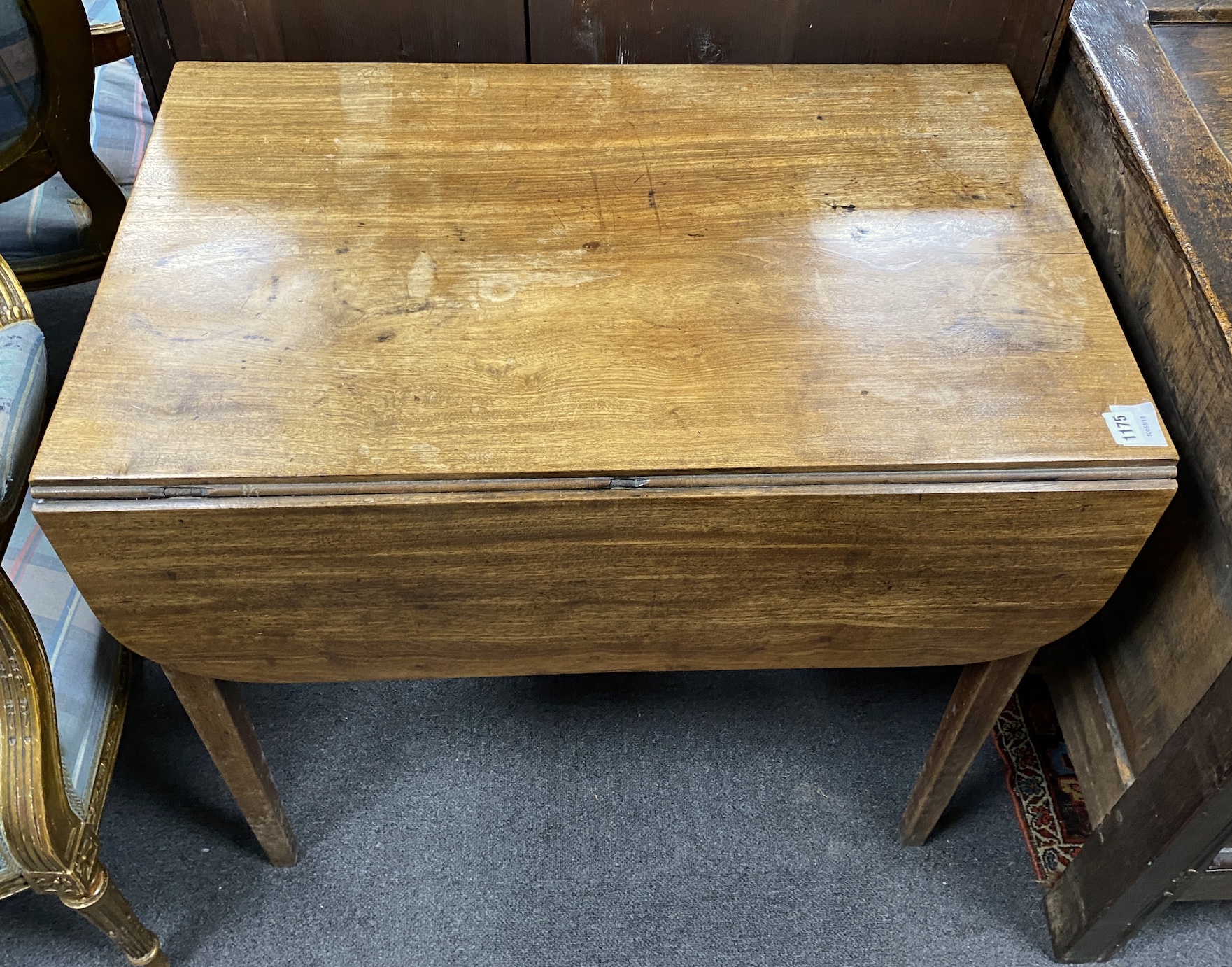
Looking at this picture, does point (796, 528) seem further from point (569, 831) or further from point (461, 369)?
point (569, 831)

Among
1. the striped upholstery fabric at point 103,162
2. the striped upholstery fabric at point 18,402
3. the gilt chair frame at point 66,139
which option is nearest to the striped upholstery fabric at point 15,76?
the gilt chair frame at point 66,139

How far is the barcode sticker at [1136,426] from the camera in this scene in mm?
827

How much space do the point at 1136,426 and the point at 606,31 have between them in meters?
0.72

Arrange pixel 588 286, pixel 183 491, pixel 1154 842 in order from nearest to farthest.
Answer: pixel 183 491 → pixel 588 286 → pixel 1154 842

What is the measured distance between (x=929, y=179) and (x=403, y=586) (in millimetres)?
645

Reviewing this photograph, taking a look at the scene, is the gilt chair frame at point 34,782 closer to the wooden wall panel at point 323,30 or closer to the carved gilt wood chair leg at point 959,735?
the wooden wall panel at point 323,30

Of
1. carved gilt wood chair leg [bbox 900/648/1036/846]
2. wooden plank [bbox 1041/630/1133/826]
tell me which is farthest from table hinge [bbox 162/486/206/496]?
wooden plank [bbox 1041/630/1133/826]

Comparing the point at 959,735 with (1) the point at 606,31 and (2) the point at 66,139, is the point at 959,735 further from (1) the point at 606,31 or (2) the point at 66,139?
(2) the point at 66,139

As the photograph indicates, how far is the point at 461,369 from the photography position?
0.85m

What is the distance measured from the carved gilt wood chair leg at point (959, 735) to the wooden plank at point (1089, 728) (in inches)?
4.5

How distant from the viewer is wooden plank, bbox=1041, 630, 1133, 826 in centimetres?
116

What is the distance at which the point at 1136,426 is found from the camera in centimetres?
84

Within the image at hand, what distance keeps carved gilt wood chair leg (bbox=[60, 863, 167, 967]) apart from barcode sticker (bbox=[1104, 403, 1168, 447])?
3.41 feet

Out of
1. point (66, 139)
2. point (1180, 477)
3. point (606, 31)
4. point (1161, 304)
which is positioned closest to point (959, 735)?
point (1180, 477)
